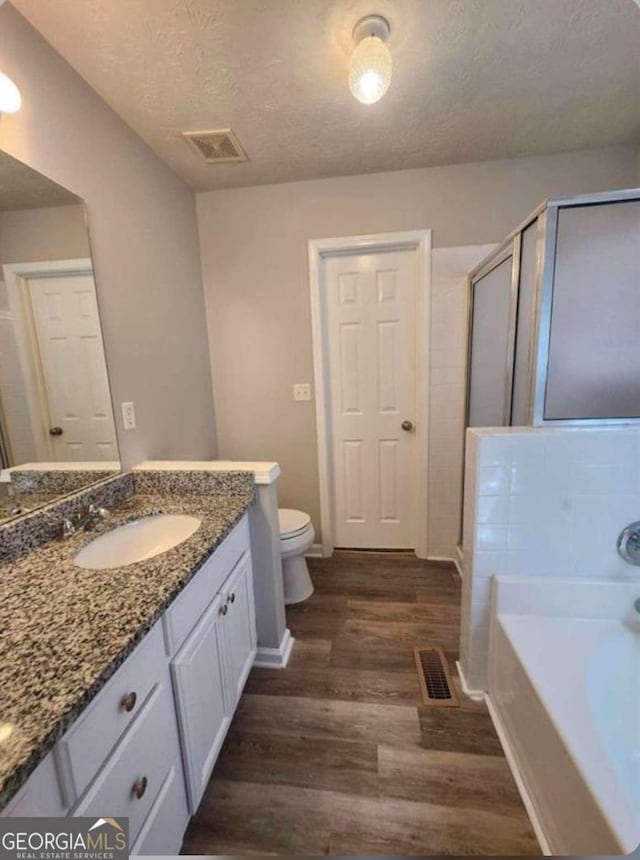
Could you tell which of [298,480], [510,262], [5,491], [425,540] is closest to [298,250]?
[510,262]

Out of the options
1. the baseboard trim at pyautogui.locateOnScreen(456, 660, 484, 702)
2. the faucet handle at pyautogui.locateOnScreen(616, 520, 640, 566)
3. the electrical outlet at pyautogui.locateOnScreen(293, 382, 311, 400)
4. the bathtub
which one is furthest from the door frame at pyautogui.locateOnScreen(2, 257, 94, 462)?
the faucet handle at pyautogui.locateOnScreen(616, 520, 640, 566)

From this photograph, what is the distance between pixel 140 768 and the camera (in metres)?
0.76

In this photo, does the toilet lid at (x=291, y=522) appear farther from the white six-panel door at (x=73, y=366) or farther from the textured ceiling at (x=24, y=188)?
the textured ceiling at (x=24, y=188)

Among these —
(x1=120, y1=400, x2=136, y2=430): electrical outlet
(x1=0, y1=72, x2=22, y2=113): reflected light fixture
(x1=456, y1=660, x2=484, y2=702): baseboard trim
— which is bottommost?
(x1=456, y1=660, x2=484, y2=702): baseboard trim

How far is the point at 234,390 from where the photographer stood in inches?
94.9

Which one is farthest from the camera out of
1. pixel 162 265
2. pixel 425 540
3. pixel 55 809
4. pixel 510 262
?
pixel 425 540

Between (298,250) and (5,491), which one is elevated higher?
(298,250)

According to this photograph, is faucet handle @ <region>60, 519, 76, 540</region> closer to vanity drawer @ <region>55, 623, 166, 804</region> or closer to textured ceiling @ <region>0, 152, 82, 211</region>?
vanity drawer @ <region>55, 623, 166, 804</region>

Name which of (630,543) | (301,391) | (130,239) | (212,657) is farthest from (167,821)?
(130,239)

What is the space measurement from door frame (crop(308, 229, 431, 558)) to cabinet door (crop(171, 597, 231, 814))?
1.35 m

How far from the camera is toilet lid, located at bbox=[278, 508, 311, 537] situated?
1902 mm

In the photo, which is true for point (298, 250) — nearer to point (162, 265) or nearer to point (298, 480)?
point (162, 265)

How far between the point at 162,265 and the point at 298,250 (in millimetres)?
824

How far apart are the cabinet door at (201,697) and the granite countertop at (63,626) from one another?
0.75 ft
